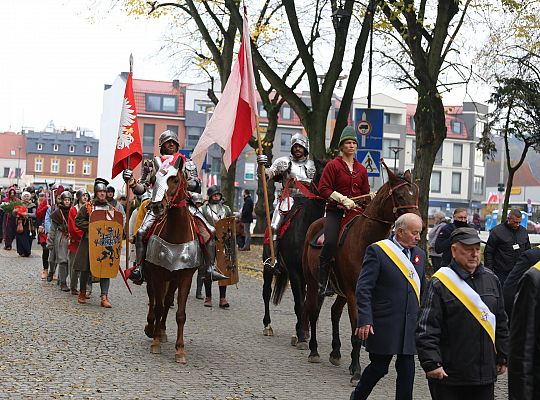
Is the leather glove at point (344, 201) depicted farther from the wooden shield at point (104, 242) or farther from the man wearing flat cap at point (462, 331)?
the wooden shield at point (104, 242)

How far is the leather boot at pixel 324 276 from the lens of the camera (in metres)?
11.0

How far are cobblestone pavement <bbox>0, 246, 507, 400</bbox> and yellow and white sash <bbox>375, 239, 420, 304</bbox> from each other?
75.9 inches

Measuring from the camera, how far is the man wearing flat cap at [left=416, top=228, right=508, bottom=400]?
6.05 metres

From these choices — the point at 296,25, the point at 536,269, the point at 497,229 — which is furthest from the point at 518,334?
the point at 296,25

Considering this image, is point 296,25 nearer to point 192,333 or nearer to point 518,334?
point 192,333

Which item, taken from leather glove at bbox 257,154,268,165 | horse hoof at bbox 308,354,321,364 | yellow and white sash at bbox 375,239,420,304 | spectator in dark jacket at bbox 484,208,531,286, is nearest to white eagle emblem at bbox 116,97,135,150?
leather glove at bbox 257,154,268,165

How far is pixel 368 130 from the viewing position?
66.3ft

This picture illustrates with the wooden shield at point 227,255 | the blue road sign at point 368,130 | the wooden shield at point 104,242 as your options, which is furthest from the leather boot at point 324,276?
the blue road sign at point 368,130

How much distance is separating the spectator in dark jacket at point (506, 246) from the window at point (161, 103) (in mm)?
84998

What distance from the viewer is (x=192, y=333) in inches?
529

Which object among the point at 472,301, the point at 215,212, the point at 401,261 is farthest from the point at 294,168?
the point at 472,301

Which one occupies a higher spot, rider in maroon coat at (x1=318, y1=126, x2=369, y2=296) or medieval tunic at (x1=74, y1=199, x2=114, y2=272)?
rider in maroon coat at (x1=318, y1=126, x2=369, y2=296)

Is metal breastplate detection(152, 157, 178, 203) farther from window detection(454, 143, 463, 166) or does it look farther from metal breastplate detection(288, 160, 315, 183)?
window detection(454, 143, 463, 166)

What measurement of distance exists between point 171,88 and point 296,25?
253ft
